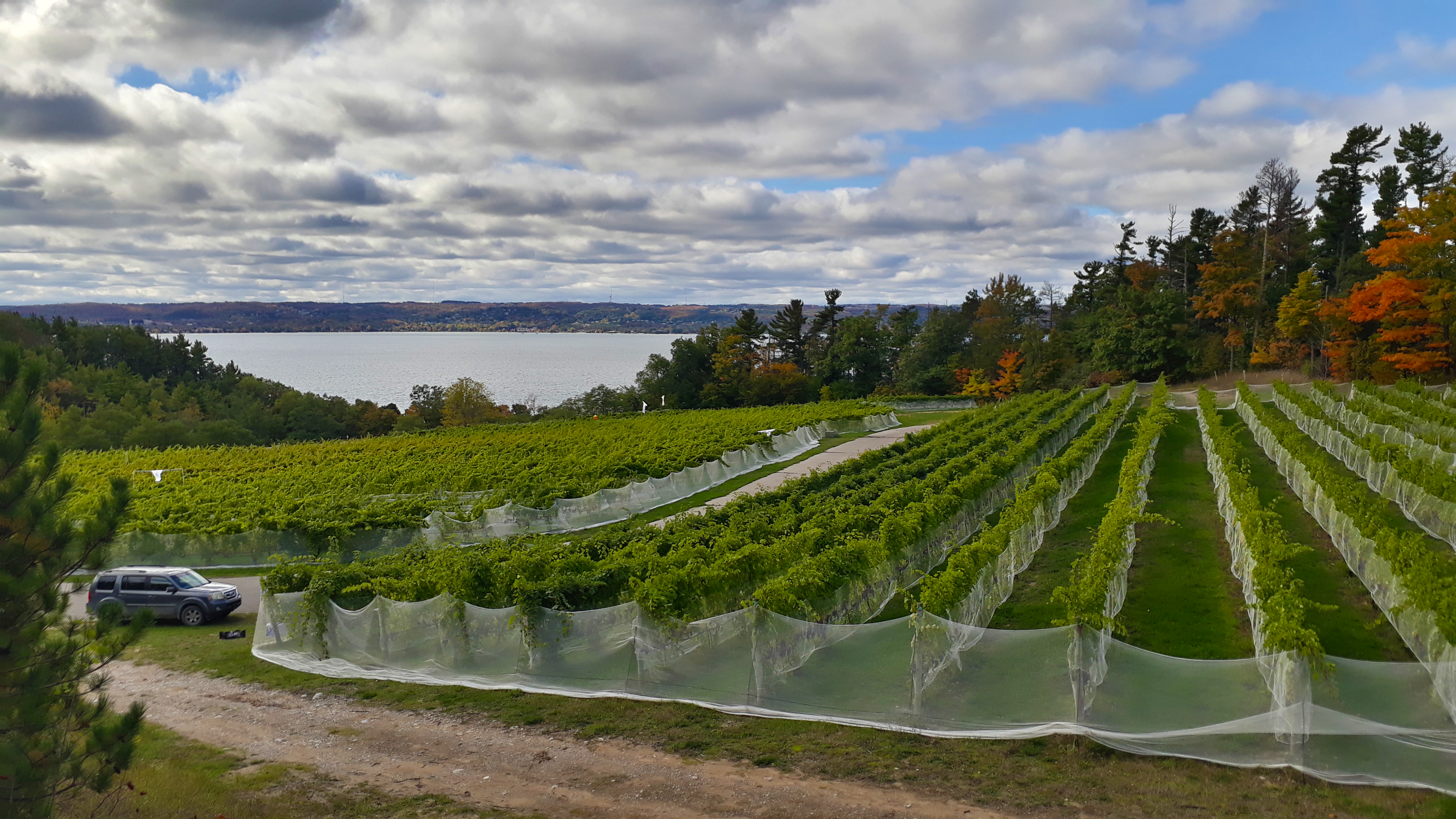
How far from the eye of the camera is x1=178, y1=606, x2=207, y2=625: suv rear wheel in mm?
18547

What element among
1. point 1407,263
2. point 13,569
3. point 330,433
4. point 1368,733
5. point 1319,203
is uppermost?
point 1319,203

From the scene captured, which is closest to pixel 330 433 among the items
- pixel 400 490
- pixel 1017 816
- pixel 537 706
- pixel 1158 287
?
pixel 400 490

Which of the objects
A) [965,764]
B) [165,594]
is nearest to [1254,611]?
[965,764]

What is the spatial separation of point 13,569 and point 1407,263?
5717 centimetres

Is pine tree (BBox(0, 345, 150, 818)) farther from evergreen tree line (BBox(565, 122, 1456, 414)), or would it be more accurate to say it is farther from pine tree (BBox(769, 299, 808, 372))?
pine tree (BBox(769, 299, 808, 372))

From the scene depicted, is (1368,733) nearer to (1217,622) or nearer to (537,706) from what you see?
(1217,622)

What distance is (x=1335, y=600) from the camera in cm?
1541

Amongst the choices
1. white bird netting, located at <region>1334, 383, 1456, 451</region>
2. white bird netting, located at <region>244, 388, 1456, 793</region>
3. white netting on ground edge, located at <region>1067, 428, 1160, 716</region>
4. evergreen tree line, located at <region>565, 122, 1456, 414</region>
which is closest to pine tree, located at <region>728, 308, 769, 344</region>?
evergreen tree line, located at <region>565, 122, 1456, 414</region>

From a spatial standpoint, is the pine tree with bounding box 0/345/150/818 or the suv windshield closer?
the pine tree with bounding box 0/345/150/818

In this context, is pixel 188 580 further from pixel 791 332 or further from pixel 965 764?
pixel 791 332

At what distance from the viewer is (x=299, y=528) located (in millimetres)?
23516

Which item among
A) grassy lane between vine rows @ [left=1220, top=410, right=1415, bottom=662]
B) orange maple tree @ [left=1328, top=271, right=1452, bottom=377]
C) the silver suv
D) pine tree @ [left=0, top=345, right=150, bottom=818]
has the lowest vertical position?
the silver suv

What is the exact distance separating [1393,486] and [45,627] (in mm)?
26175

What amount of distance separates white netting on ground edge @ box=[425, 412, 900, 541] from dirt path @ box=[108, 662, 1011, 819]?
1096 cm
